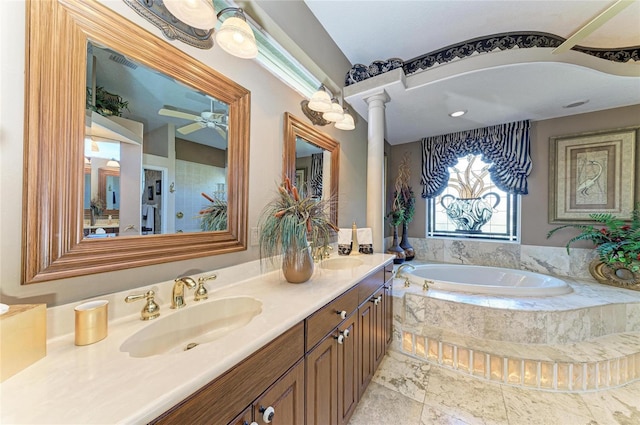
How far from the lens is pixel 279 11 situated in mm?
1465

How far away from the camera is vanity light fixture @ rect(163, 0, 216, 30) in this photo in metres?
0.87

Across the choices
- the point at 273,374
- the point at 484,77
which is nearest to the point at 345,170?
the point at 484,77

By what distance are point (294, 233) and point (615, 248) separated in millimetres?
3457

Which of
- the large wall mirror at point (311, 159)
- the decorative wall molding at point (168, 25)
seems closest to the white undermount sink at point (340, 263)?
the large wall mirror at point (311, 159)

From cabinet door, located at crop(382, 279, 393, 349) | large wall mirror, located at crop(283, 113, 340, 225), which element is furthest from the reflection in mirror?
cabinet door, located at crop(382, 279, 393, 349)

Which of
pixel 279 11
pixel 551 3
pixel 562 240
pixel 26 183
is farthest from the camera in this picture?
pixel 562 240

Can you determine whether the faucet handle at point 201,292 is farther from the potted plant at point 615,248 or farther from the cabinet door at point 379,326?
the potted plant at point 615,248

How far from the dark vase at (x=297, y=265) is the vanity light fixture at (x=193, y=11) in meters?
1.09

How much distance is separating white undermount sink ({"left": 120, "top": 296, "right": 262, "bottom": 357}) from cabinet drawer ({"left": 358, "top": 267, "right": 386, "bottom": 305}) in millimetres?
677

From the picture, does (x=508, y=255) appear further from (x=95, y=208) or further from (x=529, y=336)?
(x=95, y=208)

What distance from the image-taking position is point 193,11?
2.94 ft

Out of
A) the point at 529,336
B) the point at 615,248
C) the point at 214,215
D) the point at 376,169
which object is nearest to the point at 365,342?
the point at 214,215

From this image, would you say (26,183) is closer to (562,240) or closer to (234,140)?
(234,140)

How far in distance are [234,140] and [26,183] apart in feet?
2.58
